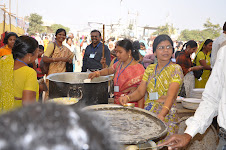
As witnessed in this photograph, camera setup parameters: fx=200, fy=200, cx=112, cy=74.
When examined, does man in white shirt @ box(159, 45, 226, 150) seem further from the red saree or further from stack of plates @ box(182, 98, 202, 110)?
stack of plates @ box(182, 98, 202, 110)

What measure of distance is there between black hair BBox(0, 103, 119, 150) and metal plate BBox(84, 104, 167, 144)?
94cm

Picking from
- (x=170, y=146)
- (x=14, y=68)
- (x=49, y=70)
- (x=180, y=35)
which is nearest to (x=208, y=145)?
(x=170, y=146)

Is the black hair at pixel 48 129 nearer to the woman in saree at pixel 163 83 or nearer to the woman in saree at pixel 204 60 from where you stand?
the woman in saree at pixel 163 83

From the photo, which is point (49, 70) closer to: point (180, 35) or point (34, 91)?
point (34, 91)

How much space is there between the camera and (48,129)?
11.2 inches

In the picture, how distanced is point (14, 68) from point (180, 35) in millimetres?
58567

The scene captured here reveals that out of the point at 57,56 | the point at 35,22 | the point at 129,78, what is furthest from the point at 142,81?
the point at 35,22

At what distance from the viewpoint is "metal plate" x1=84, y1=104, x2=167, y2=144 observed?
1.34 meters

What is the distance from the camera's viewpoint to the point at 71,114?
319mm

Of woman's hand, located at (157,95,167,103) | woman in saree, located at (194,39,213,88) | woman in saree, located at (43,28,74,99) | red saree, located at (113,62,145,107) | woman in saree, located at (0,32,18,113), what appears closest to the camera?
woman in saree, located at (0,32,18,113)

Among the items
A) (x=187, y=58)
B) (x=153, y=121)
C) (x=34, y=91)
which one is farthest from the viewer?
(x=187, y=58)

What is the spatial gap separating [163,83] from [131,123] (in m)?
0.71

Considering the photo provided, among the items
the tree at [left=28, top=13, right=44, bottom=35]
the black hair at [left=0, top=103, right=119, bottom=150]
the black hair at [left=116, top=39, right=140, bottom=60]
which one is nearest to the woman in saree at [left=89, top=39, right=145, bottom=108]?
the black hair at [left=116, top=39, right=140, bottom=60]

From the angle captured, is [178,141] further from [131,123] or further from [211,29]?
[211,29]
